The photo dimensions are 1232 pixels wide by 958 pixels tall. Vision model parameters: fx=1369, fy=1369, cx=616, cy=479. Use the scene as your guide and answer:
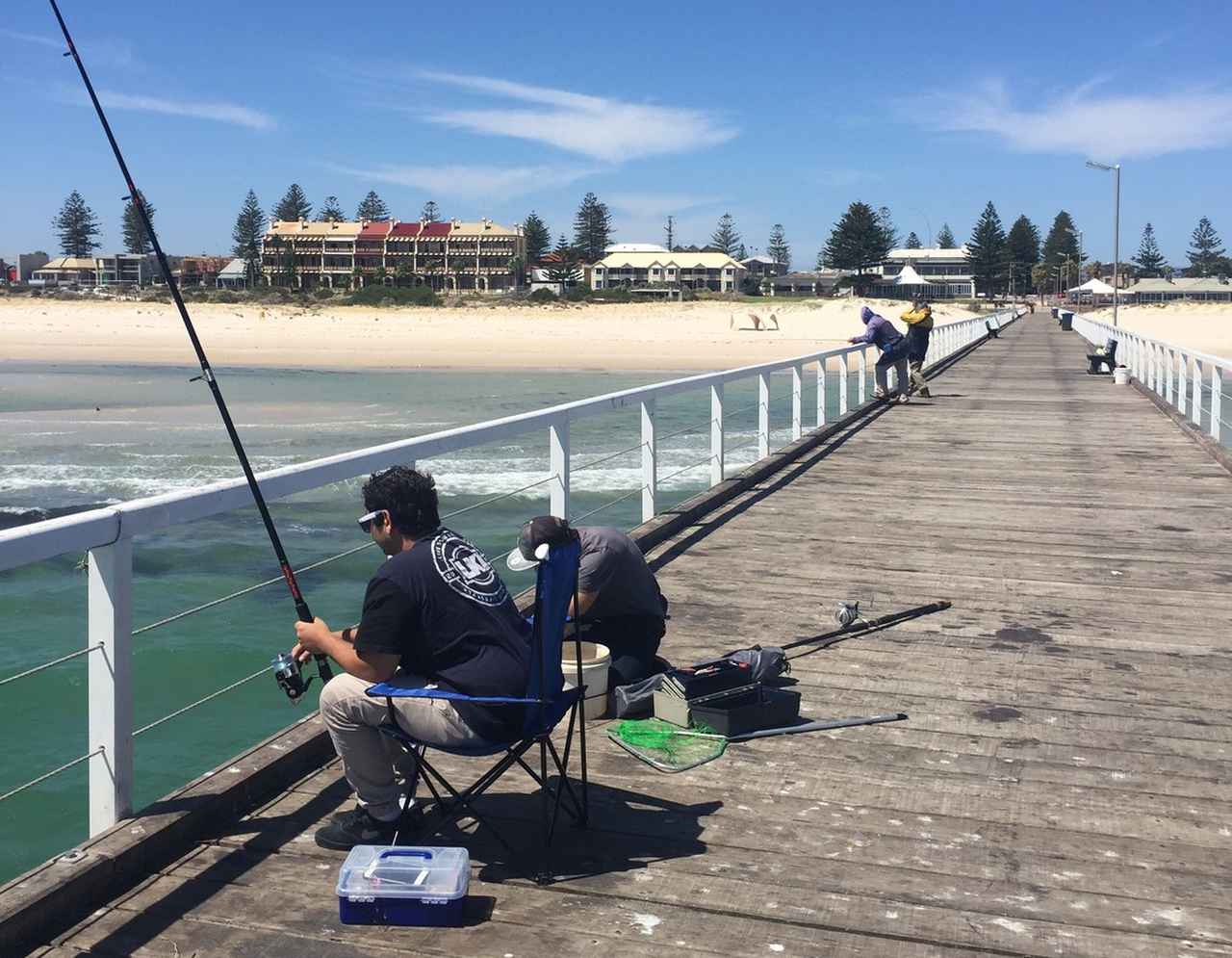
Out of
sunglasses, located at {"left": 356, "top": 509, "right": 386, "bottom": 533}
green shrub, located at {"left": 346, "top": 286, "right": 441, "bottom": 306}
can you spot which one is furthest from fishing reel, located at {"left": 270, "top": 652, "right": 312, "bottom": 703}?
green shrub, located at {"left": 346, "top": 286, "right": 441, "bottom": 306}

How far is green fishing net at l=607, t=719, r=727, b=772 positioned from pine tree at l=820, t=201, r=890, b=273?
13904 centimetres

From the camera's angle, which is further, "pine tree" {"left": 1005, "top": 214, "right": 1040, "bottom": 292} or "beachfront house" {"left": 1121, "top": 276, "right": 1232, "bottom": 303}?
"pine tree" {"left": 1005, "top": 214, "right": 1040, "bottom": 292}

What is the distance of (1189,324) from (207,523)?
259ft

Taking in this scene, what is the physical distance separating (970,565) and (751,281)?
160m

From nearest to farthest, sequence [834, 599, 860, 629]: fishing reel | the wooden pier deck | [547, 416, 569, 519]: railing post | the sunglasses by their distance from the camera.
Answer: the wooden pier deck
the sunglasses
[834, 599, 860, 629]: fishing reel
[547, 416, 569, 519]: railing post

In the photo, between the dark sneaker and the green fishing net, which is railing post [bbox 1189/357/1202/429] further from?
the dark sneaker

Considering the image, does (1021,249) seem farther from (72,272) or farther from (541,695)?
(541,695)

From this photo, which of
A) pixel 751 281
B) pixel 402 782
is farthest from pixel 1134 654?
pixel 751 281

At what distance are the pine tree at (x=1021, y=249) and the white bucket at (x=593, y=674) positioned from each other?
7066 inches

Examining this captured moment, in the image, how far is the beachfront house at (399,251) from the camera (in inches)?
5768

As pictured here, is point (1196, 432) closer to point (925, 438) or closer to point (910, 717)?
point (925, 438)

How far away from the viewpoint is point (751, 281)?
543ft

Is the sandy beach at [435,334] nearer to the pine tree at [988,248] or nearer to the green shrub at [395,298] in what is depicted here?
the green shrub at [395,298]

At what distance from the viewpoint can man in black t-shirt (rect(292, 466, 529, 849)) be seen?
3.53m
